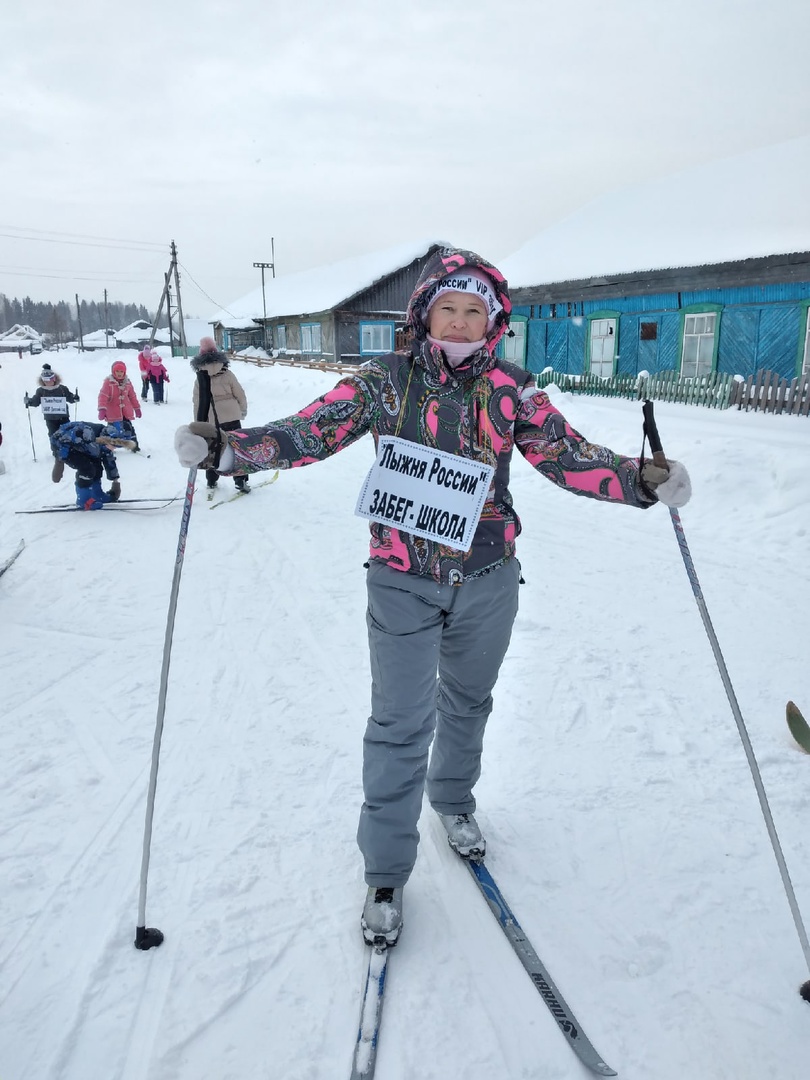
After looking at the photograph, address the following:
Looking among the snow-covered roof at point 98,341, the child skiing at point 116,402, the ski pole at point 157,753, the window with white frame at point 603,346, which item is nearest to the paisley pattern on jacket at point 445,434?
the ski pole at point 157,753

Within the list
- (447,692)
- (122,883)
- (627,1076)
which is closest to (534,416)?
(447,692)

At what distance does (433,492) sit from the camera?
2094mm

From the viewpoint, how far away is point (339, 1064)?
5.80 feet

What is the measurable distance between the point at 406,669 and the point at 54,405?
10584 millimetres

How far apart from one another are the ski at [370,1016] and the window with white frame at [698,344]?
1545 centimetres

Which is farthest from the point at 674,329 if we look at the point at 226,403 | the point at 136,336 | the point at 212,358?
the point at 136,336

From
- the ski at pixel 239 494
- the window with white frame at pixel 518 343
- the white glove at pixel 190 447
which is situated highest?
the window with white frame at pixel 518 343

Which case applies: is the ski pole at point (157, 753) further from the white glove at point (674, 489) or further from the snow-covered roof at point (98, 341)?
the snow-covered roof at point (98, 341)

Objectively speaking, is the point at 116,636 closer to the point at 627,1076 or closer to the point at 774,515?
the point at 627,1076

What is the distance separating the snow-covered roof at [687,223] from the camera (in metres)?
14.3

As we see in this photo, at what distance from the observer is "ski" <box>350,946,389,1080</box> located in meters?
1.73

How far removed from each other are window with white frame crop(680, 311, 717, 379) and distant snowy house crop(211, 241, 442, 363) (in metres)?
14.5

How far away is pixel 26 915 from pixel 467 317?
99.4 inches

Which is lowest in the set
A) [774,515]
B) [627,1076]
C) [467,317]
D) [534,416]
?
[627,1076]
